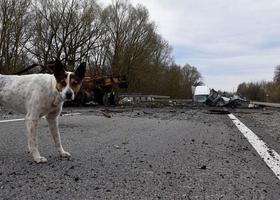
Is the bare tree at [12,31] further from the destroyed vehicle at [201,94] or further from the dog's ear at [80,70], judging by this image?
the dog's ear at [80,70]

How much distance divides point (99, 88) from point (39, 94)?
66.2ft

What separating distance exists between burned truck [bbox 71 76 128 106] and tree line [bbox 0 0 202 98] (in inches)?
515

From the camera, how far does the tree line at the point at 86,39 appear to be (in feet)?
127

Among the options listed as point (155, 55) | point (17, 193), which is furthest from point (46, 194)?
point (155, 55)

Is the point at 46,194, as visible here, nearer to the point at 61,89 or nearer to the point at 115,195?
the point at 115,195

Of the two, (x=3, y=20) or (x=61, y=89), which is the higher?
(x=3, y=20)

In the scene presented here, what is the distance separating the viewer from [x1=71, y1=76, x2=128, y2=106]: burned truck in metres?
23.2

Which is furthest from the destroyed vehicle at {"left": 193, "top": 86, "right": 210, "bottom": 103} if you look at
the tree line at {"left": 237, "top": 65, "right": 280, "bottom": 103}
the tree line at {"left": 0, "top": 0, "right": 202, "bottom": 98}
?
the tree line at {"left": 237, "top": 65, "right": 280, "bottom": 103}

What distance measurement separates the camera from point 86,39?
48781 mm

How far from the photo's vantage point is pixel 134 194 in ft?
11.4

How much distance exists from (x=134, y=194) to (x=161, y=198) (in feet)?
0.83

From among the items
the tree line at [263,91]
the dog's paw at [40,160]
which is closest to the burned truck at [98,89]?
the dog's paw at [40,160]

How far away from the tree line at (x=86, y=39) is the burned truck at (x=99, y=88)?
42.9 ft

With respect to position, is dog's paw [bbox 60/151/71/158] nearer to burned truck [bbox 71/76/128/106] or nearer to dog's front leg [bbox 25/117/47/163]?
dog's front leg [bbox 25/117/47/163]
